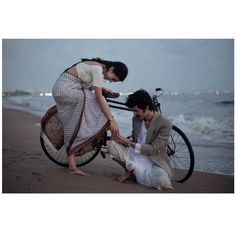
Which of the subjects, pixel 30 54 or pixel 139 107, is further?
pixel 30 54

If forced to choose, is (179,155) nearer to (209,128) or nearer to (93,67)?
(93,67)

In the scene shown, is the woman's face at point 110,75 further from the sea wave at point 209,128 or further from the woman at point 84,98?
the sea wave at point 209,128

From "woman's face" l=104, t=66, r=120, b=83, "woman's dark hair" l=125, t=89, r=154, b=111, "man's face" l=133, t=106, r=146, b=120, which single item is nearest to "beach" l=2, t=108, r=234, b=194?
"man's face" l=133, t=106, r=146, b=120

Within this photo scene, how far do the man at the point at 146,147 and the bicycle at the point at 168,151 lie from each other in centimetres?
26

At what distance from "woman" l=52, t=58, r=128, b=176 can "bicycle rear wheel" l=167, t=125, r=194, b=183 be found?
0.65 meters

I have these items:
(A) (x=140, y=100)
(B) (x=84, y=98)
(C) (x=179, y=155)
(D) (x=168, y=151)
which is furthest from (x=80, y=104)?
(C) (x=179, y=155)

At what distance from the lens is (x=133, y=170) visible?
120 inches

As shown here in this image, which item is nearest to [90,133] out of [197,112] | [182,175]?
[182,175]

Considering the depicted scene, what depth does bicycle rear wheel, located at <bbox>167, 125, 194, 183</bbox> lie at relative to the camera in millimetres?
3228

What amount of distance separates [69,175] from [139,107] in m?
0.95

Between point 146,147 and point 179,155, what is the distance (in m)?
0.94

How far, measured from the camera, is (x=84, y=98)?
314cm

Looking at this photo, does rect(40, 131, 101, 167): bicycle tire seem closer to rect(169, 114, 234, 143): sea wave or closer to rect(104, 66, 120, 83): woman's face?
rect(104, 66, 120, 83): woman's face
